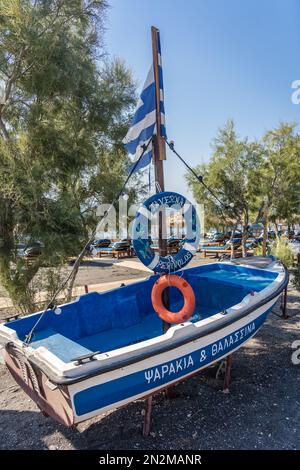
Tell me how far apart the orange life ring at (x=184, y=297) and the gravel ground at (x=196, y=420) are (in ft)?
3.51

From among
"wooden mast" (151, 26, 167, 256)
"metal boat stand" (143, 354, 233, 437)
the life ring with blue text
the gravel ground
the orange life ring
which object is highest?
"wooden mast" (151, 26, 167, 256)

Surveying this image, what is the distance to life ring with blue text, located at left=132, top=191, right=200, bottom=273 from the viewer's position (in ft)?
12.4

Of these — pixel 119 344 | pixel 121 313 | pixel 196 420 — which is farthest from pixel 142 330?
pixel 196 420

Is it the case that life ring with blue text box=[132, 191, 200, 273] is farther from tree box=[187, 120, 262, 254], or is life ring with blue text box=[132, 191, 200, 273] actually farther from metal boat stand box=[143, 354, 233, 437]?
tree box=[187, 120, 262, 254]

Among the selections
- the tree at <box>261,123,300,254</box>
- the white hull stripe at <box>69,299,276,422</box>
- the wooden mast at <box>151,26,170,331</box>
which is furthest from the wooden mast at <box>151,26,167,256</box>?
the tree at <box>261,123,300,254</box>

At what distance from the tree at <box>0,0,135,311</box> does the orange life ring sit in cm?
228

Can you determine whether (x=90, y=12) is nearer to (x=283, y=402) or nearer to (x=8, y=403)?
(x=8, y=403)

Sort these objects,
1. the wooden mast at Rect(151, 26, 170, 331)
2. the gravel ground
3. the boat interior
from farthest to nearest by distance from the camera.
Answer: the wooden mast at Rect(151, 26, 170, 331) < the boat interior < the gravel ground

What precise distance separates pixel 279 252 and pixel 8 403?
10.6 m

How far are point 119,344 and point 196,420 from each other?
1327mm

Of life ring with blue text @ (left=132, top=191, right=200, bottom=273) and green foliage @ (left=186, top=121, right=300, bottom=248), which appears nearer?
life ring with blue text @ (left=132, top=191, right=200, bottom=273)

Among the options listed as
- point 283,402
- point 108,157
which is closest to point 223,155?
point 108,157

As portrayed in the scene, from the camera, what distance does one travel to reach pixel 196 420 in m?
3.37

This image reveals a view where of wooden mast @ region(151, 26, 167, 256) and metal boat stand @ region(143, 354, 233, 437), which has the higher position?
wooden mast @ region(151, 26, 167, 256)
